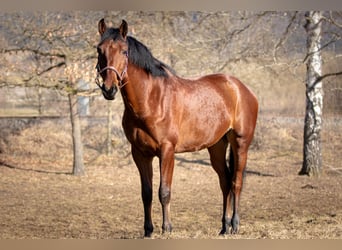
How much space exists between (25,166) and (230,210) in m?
6.20

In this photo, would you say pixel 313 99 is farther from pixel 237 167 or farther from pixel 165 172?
pixel 165 172

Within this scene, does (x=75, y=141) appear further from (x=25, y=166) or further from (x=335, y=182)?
(x=335, y=182)

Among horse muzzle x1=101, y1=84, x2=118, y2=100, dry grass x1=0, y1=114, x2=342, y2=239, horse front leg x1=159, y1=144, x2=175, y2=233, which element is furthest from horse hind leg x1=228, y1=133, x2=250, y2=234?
horse muzzle x1=101, y1=84, x2=118, y2=100

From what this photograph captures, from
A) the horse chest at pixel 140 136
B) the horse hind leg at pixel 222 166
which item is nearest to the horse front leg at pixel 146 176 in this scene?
the horse chest at pixel 140 136

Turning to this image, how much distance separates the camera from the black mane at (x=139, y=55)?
10.9 feet

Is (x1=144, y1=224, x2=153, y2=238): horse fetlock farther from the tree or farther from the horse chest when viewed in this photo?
the tree

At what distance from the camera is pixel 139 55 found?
354 centimetres

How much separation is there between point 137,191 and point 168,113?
4019mm

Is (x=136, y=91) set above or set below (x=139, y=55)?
below

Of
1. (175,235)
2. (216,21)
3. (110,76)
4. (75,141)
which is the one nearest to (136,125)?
(110,76)

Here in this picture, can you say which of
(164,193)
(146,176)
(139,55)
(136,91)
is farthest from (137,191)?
(139,55)

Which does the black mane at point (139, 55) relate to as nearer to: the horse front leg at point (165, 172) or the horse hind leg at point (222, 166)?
the horse front leg at point (165, 172)

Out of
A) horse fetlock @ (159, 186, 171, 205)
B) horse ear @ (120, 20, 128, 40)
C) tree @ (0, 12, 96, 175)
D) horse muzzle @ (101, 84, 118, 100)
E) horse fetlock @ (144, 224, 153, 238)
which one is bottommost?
horse fetlock @ (144, 224, 153, 238)

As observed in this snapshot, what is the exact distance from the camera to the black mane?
333 centimetres
